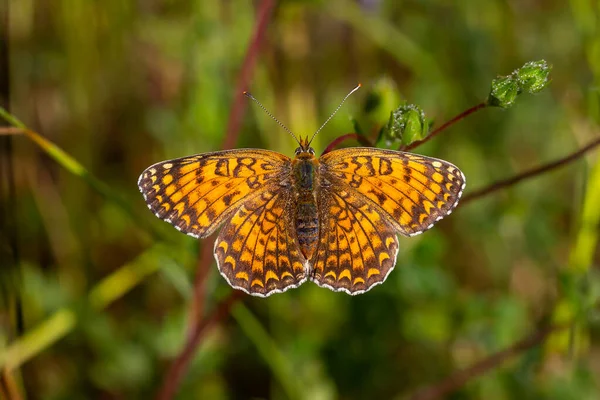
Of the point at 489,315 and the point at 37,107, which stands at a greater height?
the point at 37,107

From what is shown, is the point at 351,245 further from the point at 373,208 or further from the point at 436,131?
the point at 436,131

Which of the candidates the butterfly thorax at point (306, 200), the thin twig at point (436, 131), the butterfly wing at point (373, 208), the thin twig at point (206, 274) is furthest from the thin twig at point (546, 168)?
the thin twig at point (206, 274)

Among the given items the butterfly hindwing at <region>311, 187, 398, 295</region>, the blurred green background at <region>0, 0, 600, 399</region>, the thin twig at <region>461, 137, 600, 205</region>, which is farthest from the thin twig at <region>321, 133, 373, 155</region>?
the blurred green background at <region>0, 0, 600, 399</region>

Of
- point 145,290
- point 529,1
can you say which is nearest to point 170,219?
point 145,290

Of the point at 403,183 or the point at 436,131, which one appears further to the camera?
the point at 403,183

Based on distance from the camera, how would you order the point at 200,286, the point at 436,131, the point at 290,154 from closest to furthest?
the point at 436,131 < the point at 200,286 < the point at 290,154

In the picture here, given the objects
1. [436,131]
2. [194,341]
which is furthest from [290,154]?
[436,131]

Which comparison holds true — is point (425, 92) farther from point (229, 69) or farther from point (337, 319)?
point (337, 319)

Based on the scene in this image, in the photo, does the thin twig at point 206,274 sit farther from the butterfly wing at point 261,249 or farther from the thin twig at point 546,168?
the thin twig at point 546,168
